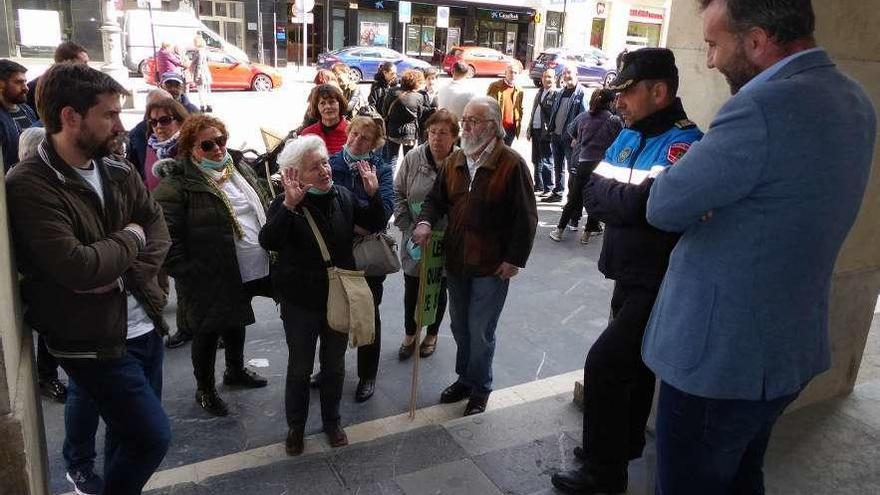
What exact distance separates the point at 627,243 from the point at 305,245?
1558 mm

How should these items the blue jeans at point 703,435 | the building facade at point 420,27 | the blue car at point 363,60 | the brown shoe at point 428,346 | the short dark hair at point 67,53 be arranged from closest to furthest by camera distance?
the blue jeans at point 703,435
the brown shoe at point 428,346
the short dark hair at point 67,53
the blue car at point 363,60
the building facade at point 420,27

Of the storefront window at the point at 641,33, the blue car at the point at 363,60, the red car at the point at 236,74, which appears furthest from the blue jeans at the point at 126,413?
the storefront window at the point at 641,33

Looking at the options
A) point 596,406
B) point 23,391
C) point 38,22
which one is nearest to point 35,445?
point 23,391

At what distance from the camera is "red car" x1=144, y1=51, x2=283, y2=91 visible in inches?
824

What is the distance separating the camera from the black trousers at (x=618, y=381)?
2.70 m

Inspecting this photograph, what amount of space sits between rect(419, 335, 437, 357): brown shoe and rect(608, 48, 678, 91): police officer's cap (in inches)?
102

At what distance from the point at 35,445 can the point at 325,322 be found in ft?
4.89

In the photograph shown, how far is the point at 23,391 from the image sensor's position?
74.6 inches

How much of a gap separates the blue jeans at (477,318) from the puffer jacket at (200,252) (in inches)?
47.7

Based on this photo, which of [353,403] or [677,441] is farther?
[353,403]

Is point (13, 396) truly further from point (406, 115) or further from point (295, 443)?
point (406, 115)

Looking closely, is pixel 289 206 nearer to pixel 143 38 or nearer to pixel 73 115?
pixel 73 115

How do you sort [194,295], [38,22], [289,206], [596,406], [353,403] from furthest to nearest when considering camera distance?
[38,22] → [353,403] → [194,295] → [289,206] → [596,406]

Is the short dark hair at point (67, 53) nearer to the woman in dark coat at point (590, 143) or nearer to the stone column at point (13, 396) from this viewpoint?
the stone column at point (13, 396)
